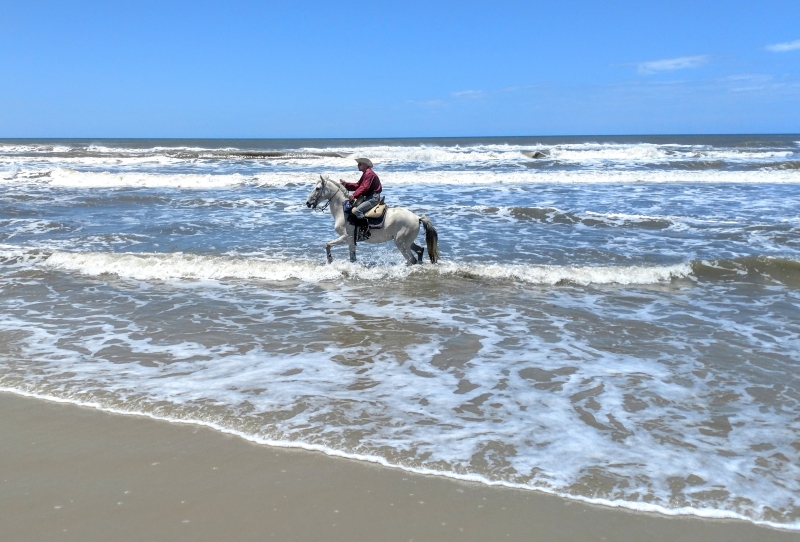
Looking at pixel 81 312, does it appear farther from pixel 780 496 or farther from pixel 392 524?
pixel 780 496

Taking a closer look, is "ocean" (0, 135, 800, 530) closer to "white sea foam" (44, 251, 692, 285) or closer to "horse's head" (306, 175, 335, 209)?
"white sea foam" (44, 251, 692, 285)

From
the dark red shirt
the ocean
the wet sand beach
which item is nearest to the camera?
the wet sand beach

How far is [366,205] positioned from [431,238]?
1307mm

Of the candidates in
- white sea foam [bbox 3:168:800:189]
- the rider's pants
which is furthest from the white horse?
white sea foam [bbox 3:168:800:189]

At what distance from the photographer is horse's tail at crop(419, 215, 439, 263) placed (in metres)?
10.7

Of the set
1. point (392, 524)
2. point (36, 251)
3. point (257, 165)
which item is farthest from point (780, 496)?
point (257, 165)

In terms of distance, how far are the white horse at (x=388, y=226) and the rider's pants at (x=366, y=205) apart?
281mm

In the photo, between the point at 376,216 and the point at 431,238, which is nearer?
the point at 376,216

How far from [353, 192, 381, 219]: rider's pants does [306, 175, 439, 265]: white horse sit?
0.92ft

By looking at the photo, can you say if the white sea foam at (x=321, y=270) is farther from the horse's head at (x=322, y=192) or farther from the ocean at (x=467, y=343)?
the horse's head at (x=322, y=192)

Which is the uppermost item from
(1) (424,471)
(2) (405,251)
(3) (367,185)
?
(3) (367,185)

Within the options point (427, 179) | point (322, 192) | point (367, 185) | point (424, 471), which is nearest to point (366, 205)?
point (367, 185)

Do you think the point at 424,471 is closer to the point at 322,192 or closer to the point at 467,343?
the point at 467,343

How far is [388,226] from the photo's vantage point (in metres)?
10.8
